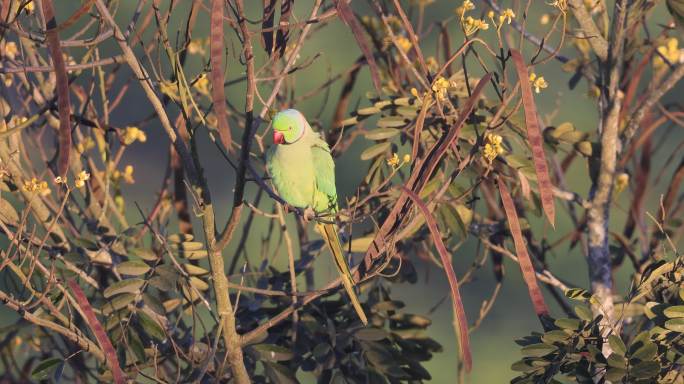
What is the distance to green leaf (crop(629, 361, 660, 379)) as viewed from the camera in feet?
5.00

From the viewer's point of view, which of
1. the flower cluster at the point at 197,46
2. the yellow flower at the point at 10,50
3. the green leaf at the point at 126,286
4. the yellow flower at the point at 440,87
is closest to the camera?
the yellow flower at the point at 440,87

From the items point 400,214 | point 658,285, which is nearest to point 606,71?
point 658,285

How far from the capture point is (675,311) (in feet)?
5.08

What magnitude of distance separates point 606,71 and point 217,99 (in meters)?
1.03

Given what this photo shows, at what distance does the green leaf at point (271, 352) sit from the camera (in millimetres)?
1811

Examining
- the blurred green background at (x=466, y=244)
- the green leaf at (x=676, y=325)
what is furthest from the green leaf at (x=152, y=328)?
the blurred green background at (x=466, y=244)

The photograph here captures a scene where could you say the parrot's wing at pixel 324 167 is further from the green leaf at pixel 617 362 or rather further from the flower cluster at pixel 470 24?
the green leaf at pixel 617 362

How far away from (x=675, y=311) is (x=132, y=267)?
1034 millimetres

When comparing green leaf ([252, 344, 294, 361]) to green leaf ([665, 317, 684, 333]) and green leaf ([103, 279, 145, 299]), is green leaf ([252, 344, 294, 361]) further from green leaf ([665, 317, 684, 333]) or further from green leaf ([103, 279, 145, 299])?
green leaf ([665, 317, 684, 333])

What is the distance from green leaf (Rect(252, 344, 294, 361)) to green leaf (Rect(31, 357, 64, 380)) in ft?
1.25

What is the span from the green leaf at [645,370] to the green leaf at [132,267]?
0.95 m

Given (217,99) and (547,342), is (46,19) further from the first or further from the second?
(547,342)

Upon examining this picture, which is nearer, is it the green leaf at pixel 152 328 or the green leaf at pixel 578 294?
the green leaf at pixel 578 294

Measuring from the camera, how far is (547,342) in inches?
62.5
